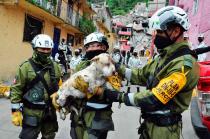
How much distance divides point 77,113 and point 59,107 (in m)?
0.21

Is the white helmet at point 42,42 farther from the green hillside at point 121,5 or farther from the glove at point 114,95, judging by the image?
the green hillside at point 121,5

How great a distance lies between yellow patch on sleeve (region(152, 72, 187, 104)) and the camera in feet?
9.95

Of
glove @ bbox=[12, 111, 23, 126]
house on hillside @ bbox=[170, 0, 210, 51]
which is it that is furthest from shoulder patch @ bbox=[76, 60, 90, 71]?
house on hillside @ bbox=[170, 0, 210, 51]

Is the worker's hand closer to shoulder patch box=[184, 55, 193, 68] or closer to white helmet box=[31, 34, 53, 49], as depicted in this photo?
shoulder patch box=[184, 55, 193, 68]

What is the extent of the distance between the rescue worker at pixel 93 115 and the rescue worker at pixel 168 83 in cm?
44

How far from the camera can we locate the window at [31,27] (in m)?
16.8

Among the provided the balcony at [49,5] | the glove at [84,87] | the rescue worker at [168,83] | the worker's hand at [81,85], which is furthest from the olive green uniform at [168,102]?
the balcony at [49,5]

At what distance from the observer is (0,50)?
14.2 meters

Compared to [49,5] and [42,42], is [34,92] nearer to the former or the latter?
[42,42]

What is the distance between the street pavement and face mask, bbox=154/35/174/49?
3.91 m

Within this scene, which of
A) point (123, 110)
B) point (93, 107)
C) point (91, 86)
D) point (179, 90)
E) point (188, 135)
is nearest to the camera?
point (179, 90)

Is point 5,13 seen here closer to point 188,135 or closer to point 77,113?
point 188,135

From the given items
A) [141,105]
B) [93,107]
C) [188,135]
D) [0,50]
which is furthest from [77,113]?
[0,50]

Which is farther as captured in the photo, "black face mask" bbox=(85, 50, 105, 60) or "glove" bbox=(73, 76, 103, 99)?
"black face mask" bbox=(85, 50, 105, 60)
